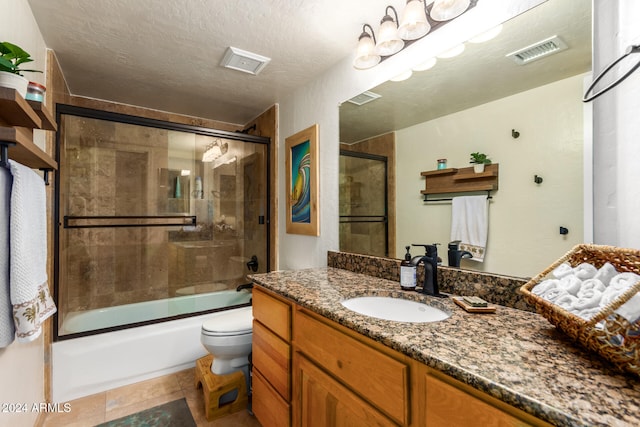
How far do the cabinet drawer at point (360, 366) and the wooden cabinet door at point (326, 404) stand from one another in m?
0.03

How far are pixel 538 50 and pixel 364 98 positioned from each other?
888 millimetres

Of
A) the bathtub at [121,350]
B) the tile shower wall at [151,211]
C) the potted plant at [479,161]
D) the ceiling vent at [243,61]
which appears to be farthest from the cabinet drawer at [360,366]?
the tile shower wall at [151,211]

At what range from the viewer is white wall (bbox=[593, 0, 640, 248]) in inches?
33.0

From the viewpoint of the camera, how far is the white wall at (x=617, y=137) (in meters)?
0.84

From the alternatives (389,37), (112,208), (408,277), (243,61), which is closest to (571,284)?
(408,277)

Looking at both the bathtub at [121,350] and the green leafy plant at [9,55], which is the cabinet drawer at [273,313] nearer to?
the bathtub at [121,350]

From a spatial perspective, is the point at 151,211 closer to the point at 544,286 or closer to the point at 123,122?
the point at 123,122

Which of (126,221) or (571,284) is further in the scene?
(126,221)

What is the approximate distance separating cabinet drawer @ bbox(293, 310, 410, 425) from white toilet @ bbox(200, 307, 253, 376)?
0.77 metres

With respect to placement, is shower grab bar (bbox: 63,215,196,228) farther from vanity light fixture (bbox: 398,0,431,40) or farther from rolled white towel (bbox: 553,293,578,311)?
rolled white towel (bbox: 553,293,578,311)

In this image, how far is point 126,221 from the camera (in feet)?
8.05

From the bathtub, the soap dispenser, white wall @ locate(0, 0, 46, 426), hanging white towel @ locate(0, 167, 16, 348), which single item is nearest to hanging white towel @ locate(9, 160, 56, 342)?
hanging white towel @ locate(0, 167, 16, 348)

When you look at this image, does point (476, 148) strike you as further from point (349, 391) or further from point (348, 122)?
point (349, 391)

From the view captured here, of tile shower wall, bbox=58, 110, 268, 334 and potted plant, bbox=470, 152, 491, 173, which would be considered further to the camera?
tile shower wall, bbox=58, 110, 268, 334
